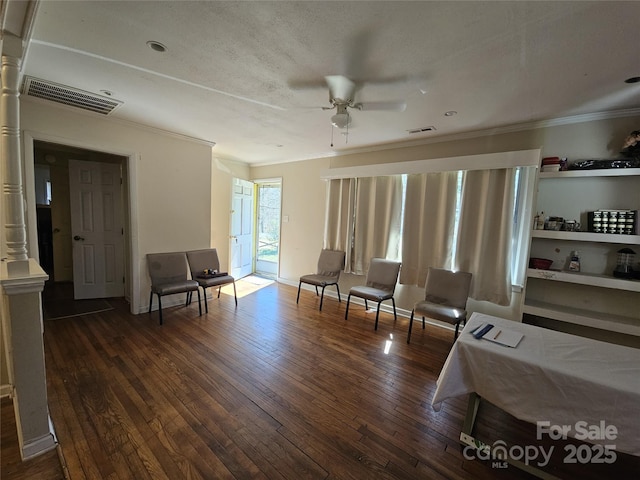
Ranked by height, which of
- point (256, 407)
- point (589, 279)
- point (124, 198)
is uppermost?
point (124, 198)

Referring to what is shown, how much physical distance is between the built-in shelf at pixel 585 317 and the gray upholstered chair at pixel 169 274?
152 inches

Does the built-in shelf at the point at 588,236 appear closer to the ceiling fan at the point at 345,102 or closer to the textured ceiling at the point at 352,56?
the textured ceiling at the point at 352,56

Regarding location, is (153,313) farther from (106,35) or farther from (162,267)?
(106,35)

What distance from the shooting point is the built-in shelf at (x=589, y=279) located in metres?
2.21

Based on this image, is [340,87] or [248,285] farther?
[248,285]

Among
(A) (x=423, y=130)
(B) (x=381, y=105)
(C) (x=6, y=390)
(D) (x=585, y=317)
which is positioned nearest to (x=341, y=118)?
(B) (x=381, y=105)

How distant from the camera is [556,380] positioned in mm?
1357

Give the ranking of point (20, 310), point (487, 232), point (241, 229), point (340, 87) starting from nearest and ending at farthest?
point (20, 310) < point (340, 87) < point (487, 232) < point (241, 229)

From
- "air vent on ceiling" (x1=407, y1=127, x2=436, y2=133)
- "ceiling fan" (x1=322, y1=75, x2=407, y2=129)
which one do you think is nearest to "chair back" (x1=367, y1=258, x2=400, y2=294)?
"air vent on ceiling" (x1=407, y1=127, x2=436, y2=133)

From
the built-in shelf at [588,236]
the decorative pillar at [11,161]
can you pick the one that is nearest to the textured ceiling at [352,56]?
the decorative pillar at [11,161]

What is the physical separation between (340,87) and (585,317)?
9.56 ft

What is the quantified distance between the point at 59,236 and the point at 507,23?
6450 millimetres

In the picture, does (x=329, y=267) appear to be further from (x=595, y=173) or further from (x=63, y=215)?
(x=63, y=215)

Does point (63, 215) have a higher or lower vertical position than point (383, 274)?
higher
